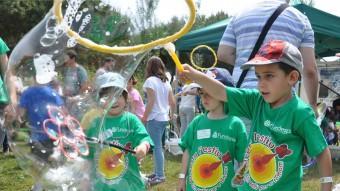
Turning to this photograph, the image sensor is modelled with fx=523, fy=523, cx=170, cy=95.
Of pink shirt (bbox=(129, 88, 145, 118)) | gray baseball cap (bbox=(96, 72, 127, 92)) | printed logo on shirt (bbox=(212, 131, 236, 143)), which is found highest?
gray baseball cap (bbox=(96, 72, 127, 92))

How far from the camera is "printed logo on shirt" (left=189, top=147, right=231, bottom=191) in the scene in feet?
11.4

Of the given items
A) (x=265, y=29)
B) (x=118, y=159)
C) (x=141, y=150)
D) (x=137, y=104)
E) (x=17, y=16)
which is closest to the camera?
(x=265, y=29)

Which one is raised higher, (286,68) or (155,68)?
(286,68)

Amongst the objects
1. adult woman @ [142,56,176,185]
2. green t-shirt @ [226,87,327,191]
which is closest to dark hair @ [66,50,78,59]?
green t-shirt @ [226,87,327,191]

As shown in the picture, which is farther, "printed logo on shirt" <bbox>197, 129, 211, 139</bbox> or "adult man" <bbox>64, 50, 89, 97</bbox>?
"printed logo on shirt" <bbox>197, 129, 211, 139</bbox>

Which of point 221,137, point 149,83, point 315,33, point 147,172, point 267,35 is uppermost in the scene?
point 315,33

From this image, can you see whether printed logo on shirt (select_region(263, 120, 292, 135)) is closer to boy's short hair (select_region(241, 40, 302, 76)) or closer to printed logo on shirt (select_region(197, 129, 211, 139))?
boy's short hair (select_region(241, 40, 302, 76))

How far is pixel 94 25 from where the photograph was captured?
8.32 ft

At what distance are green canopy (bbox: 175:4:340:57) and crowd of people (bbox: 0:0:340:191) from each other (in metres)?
5.08

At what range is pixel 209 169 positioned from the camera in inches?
137

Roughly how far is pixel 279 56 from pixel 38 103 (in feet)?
3.95

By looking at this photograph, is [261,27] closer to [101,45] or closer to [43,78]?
[101,45]

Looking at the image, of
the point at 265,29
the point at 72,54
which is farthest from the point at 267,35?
the point at 72,54

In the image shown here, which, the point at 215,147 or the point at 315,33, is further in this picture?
the point at 315,33
